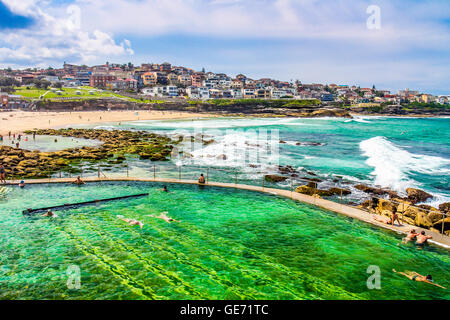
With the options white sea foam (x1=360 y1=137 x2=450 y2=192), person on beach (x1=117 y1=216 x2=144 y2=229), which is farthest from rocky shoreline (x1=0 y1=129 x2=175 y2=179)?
white sea foam (x1=360 y1=137 x2=450 y2=192)

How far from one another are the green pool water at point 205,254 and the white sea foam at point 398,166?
1302 centimetres

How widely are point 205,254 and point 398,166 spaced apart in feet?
93.9

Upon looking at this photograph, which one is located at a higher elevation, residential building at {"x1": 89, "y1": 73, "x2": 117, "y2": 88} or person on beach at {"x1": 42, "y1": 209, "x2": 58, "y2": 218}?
residential building at {"x1": 89, "y1": 73, "x2": 117, "y2": 88}

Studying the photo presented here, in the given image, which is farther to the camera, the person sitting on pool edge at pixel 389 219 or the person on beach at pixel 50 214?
the person on beach at pixel 50 214

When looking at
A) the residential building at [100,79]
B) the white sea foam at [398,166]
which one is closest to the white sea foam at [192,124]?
the white sea foam at [398,166]

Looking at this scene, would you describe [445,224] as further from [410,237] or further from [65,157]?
[65,157]

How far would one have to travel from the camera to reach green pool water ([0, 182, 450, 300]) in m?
9.29

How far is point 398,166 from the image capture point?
106ft

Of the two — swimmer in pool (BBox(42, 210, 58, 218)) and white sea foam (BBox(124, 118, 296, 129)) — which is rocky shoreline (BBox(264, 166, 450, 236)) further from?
white sea foam (BBox(124, 118, 296, 129))

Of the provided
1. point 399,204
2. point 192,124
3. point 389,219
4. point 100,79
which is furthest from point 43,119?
point 100,79

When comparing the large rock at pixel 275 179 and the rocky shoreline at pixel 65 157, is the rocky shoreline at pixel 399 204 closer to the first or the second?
the large rock at pixel 275 179

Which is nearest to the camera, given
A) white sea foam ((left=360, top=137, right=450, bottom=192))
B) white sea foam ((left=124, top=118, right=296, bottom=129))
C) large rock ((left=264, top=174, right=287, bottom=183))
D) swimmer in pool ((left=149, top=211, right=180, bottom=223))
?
swimmer in pool ((left=149, top=211, right=180, bottom=223))

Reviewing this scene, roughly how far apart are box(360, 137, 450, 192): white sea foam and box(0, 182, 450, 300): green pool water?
13.0m

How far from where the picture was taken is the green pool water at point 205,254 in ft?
30.5
